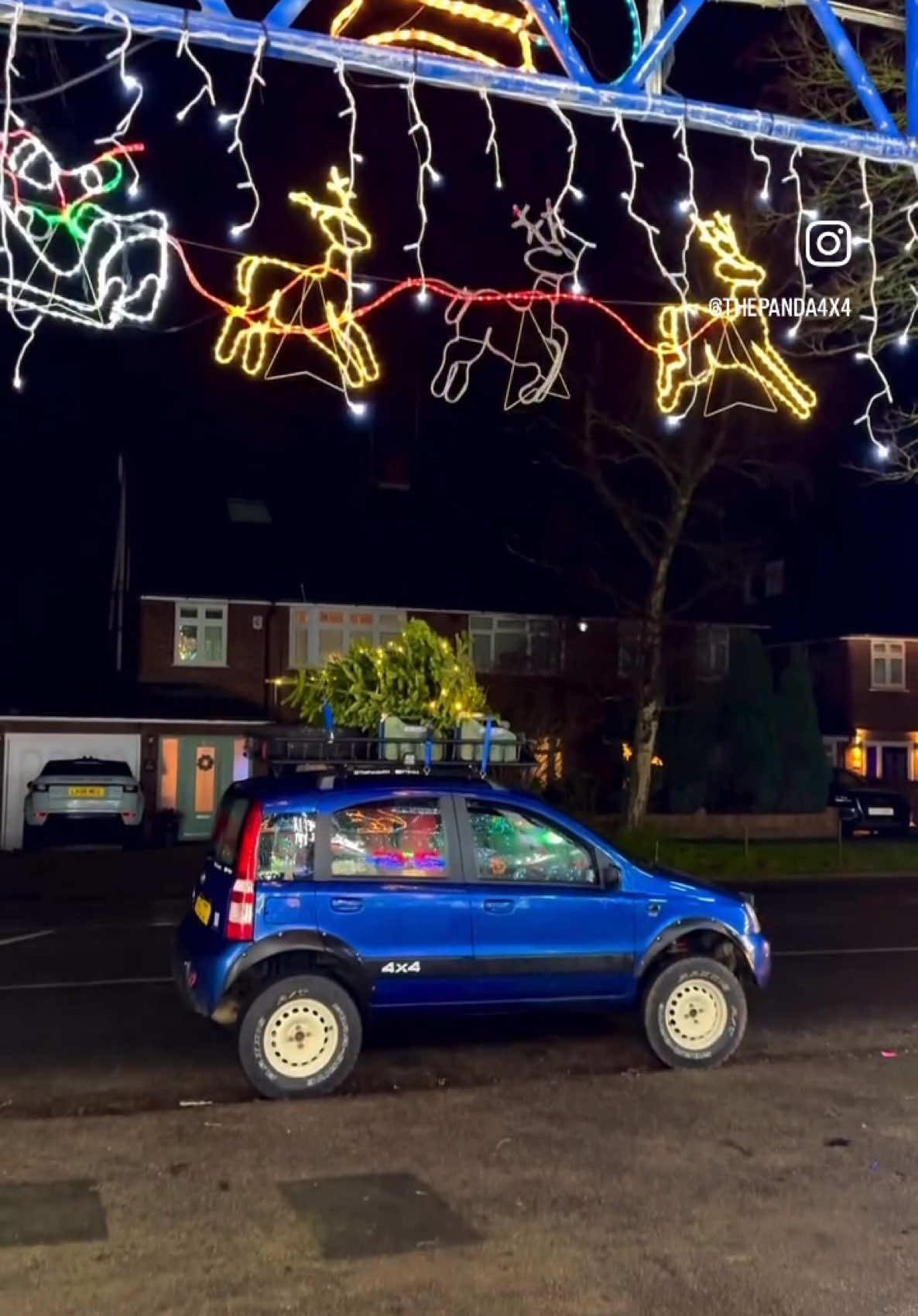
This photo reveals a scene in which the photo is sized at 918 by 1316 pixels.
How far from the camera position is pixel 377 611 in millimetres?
30078

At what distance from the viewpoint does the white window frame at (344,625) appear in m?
29.7

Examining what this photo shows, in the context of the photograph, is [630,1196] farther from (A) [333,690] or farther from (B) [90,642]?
(B) [90,642]

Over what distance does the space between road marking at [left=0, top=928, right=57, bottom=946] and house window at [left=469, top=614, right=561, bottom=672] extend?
684 inches

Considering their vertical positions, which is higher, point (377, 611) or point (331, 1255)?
point (377, 611)

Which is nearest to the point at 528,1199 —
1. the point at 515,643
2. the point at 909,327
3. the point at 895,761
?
the point at 909,327

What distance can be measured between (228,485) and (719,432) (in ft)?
46.0

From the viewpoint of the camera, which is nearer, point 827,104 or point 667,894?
point 667,894

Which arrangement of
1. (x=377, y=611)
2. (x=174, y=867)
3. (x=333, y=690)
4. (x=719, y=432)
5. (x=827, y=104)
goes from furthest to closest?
(x=377, y=611) < (x=719, y=432) < (x=174, y=867) < (x=333, y=690) < (x=827, y=104)

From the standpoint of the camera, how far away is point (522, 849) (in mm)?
7852

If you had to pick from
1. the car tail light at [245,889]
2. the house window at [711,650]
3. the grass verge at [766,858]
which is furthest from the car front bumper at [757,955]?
the house window at [711,650]

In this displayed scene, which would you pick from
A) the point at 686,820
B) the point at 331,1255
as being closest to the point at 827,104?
the point at 331,1255

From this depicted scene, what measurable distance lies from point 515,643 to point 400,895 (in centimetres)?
2381

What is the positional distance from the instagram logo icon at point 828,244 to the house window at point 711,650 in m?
22.0

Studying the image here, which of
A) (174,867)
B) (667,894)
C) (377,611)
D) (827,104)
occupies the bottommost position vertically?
(174,867)
